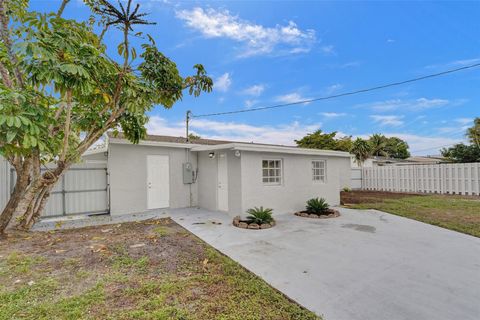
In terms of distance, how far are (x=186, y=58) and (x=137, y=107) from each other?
5.23 m

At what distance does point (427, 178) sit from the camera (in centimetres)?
1340

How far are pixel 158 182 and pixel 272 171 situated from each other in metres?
4.41

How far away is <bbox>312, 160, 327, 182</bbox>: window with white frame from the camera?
364 inches

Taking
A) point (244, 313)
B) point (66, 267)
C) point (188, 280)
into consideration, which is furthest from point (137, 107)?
point (244, 313)

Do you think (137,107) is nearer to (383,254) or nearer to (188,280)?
(188,280)

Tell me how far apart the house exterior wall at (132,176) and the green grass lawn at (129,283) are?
9.27 ft

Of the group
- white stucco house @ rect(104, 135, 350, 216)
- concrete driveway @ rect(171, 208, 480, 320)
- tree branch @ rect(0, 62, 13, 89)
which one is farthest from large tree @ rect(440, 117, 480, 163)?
tree branch @ rect(0, 62, 13, 89)

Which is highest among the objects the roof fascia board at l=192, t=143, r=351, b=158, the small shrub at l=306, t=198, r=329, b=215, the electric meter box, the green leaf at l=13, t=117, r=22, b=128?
the green leaf at l=13, t=117, r=22, b=128

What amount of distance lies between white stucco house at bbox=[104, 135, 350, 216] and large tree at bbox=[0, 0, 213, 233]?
1968 mm

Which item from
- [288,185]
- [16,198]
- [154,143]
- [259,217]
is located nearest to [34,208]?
[16,198]

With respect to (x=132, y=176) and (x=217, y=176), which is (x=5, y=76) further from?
(x=217, y=176)

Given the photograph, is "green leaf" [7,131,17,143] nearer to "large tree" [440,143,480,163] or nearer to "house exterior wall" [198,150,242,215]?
"house exterior wall" [198,150,242,215]

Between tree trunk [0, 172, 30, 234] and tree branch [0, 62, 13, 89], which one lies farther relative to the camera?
tree trunk [0, 172, 30, 234]

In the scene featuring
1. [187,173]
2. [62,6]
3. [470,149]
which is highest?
[62,6]
